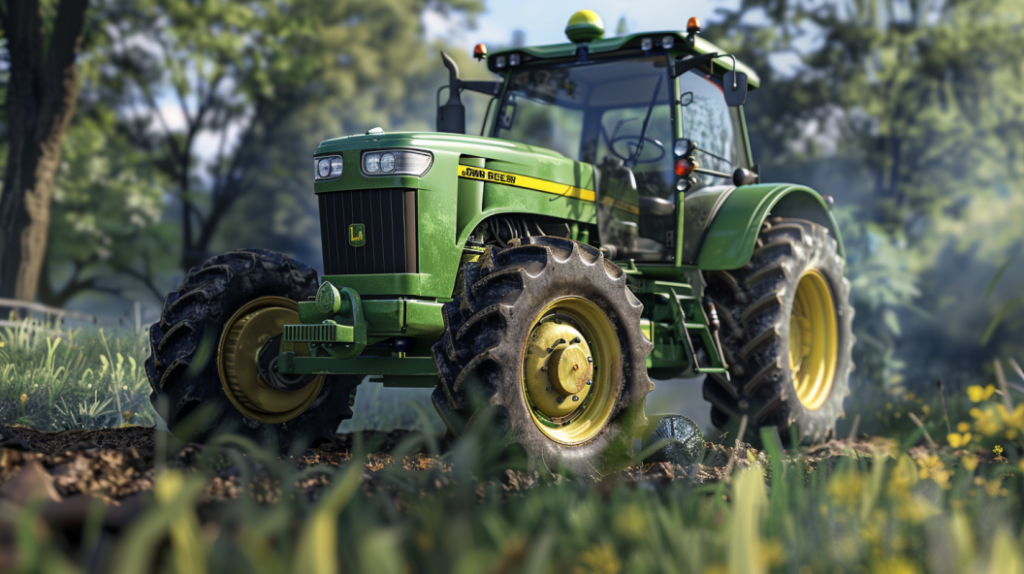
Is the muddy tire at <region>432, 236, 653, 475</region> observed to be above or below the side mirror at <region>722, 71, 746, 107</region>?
below

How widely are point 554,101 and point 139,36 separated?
16.3 meters

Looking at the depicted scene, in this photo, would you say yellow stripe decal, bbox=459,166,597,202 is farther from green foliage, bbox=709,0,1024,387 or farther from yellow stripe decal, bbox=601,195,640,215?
green foliage, bbox=709,0,1024,387

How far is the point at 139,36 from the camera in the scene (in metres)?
20.4

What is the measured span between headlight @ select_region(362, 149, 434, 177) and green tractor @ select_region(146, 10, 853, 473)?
0.01m

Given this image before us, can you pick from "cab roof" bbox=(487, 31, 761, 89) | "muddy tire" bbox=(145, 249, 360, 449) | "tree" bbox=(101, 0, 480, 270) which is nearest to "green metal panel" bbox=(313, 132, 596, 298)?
"muddy tire" bbox=(145, 249, 360, 449)

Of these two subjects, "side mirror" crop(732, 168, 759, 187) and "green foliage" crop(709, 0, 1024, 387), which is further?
"green foliage" crop(709, 0, 1024, 387)

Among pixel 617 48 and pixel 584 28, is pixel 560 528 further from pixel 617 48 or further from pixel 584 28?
pixel 584 28

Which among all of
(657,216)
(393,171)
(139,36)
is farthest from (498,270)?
(139,36)

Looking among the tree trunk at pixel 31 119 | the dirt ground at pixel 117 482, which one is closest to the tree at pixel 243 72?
the tree trunk at pixel 31 119

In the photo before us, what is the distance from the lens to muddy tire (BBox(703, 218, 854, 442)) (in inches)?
253

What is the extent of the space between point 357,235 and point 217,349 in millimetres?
1042

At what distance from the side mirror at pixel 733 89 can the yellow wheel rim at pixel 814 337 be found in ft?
6.64

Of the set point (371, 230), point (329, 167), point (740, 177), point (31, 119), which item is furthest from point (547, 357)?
point (31, 119)

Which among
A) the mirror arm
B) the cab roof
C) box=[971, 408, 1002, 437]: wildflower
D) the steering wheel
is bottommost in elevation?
box=[971, 408, 1002, 437]: wildflower
